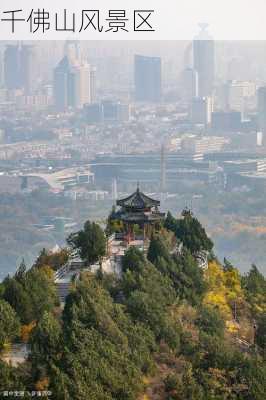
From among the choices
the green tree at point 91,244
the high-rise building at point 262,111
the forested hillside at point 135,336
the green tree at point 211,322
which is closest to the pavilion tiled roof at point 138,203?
the green tree at point 91,244

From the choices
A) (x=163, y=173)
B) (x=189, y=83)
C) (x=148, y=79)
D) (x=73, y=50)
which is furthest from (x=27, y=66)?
(x=163, y=173)

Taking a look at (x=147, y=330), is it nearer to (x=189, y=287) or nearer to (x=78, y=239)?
(x=189, y=287)

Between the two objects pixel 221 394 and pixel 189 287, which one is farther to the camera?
pixel 189 287

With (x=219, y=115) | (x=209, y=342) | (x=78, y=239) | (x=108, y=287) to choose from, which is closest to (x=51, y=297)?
(x=108, y=287)

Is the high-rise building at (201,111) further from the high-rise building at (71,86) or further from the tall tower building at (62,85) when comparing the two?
the tall tower building at (62,85)

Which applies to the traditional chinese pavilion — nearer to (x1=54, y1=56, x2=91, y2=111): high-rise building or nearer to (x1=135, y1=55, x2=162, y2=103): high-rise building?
(x1=54, y1=56, x2=91, y2=111): high-rise building

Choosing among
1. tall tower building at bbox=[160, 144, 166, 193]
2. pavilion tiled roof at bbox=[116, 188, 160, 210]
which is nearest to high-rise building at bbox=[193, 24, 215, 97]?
tall tower building at bbox=[160, 144, 166, 193]

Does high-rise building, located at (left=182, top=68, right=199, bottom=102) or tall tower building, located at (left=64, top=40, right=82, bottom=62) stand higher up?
tall tower building, located at (left=64, top=40, right=82, bottom=62)
